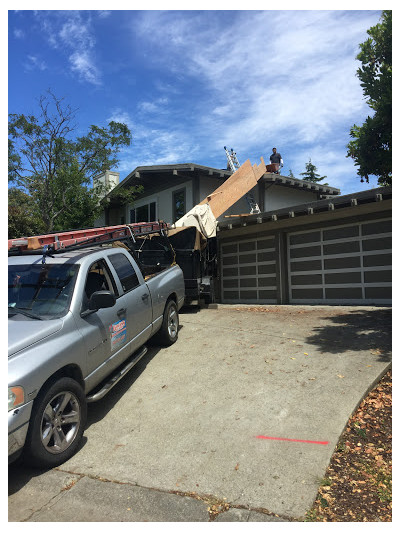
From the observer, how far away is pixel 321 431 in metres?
3.81

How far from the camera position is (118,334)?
459 cm

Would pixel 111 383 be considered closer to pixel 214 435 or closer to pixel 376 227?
pixel 214 435

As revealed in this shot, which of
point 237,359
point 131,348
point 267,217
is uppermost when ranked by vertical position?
point 267,217

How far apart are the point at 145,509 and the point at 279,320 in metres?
6.45

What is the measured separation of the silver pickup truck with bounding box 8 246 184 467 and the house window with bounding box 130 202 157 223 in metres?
12.1

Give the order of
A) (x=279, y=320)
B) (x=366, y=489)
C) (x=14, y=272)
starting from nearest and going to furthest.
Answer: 1. (x=366, y=489)
2. (x=14, y=272)
3. (x=279, y=320)

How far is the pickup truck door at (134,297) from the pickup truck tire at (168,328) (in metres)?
0.76

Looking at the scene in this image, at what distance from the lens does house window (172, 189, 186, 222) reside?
15.5m

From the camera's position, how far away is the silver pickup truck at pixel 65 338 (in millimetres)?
3068

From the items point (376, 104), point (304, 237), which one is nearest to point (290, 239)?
point (304, 237)

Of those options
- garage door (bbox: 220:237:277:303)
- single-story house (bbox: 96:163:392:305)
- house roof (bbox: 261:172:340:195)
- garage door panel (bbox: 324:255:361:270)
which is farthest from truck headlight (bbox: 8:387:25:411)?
house roof (bbox: 261:172:340:195)
